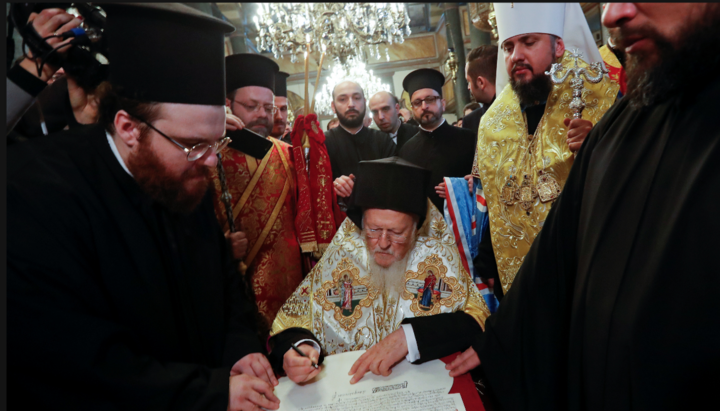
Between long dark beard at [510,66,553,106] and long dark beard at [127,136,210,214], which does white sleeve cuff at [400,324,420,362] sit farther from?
long dark beard at [510,66,553,106]

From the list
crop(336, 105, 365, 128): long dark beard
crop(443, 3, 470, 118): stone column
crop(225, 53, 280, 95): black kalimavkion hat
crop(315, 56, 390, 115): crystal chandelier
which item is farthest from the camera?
crop(443, 3, 470, 118): stone column

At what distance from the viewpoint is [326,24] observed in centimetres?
656

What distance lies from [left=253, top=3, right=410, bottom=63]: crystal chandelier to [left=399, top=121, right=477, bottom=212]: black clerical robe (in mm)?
2699

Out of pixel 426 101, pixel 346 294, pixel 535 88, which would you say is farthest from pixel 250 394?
pixel 426 101

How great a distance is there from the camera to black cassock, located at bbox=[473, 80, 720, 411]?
1.05 m

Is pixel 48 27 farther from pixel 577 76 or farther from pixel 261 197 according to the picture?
pixel 577 76

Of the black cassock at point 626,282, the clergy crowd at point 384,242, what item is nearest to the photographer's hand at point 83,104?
the clergy crowd at point 384,242

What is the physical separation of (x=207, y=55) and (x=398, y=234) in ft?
4.06

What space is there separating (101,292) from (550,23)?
229cm

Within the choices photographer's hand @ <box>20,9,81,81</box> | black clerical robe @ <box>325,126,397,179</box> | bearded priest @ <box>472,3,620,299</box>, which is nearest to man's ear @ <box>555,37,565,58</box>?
bearded priest @ <box>472,3,620,299</box>

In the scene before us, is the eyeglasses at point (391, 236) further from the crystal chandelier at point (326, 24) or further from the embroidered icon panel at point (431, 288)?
the crystal chandelier at point (326, 24)

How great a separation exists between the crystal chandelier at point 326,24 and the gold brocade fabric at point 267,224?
3931 mm

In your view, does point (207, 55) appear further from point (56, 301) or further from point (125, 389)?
point (125, 389)

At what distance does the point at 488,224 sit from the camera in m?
2.84
